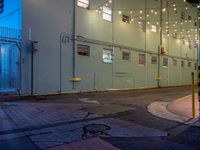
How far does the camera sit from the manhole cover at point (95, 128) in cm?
512

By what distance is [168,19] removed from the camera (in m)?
23.4

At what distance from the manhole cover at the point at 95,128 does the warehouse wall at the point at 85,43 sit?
693cm

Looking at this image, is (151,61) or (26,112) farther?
(151,61)

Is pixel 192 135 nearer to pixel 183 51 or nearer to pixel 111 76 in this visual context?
pixel 111 76

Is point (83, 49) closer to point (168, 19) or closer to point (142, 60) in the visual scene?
point (142, 60)

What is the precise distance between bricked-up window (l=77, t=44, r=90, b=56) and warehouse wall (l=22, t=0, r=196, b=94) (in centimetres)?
28

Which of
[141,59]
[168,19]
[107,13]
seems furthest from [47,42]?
[168,19]

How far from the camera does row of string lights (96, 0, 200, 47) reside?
18728 millimetres

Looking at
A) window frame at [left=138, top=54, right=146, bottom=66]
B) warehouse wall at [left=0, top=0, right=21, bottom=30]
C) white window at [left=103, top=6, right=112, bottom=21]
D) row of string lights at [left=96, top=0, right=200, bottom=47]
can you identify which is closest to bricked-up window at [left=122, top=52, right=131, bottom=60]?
window frame at [left=138, top=54, right=146, bottom=66]

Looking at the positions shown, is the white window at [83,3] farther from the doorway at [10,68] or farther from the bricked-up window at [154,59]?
the bricked-up window at [154,59]

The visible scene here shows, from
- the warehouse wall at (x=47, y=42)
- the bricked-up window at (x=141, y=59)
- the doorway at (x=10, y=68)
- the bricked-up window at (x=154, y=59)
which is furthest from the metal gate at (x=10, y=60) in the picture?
the bricked-up window at (x=154, y=59)

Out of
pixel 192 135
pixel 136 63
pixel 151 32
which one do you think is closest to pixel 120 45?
pixel 136 63

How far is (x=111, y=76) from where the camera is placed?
16703mm

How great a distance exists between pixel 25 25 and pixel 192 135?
Answer: 9857 mm
